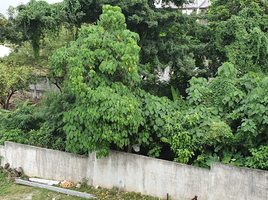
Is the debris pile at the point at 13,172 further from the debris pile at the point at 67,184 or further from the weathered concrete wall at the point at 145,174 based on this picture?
the debris pile at the point at 67,184

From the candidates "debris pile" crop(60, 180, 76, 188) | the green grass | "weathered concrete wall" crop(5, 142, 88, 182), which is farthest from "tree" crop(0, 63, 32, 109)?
"debris pile" crop(60, 180, 76, 188)

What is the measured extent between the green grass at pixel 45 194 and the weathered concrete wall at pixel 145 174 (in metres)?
0.18

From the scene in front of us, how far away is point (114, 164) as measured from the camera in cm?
725

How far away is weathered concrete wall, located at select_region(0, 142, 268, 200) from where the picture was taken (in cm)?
590

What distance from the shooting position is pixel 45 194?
7.44 m

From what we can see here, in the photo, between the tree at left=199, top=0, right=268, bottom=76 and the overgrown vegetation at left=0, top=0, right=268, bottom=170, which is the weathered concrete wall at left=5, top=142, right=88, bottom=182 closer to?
the overgrown vegetation at left=0, top=0, right=268, bottom=170

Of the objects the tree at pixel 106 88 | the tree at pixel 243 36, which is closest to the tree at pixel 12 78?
the tree at pixel 106 88

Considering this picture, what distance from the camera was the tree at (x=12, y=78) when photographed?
43.3ft

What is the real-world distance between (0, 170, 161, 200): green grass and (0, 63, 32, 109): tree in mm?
6642

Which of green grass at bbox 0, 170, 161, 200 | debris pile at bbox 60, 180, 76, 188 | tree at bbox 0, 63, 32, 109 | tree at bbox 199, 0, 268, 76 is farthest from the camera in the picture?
tree at bbox 0, 63, 32, 109

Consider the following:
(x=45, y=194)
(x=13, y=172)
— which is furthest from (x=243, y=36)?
(x=13, y=172)

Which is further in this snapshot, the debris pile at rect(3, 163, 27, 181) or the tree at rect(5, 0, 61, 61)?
the tree at rect(5, 0, 61, 61)

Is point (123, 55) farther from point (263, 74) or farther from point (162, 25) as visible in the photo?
point (263, 74)

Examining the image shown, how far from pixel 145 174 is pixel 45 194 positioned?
9.59ft
